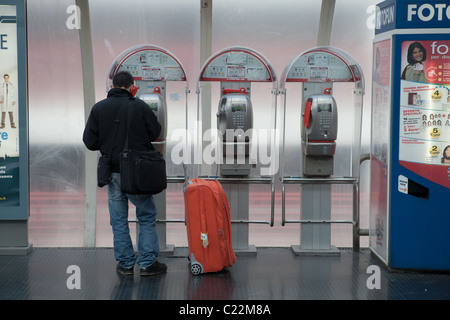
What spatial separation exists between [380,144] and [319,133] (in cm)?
57

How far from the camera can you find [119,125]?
5059mm

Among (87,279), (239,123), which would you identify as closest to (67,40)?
(239,123)

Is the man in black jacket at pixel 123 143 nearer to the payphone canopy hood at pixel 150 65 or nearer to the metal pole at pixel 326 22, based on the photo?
the payphone canopy hood at pixel 150 65

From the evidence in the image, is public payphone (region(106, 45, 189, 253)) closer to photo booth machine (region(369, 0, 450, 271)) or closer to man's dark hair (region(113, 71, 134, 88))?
man's dark hair (region(113, 71, 134, 88))

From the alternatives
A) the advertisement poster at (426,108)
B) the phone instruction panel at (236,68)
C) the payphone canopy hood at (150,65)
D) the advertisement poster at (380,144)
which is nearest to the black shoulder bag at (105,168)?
the payphone canopy hood at (150,65)

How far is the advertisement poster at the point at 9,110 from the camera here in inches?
227

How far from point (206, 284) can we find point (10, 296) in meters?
1.53

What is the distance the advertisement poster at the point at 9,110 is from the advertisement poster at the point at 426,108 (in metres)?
3.53

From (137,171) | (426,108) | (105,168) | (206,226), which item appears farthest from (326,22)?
(105,168)

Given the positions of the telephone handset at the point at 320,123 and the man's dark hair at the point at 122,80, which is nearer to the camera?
the man's dark hair at the point at 122,80

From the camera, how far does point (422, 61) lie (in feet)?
17.1

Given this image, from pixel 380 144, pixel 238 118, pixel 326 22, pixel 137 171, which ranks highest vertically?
pixel 326 22

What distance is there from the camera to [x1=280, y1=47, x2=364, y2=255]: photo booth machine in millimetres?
5801

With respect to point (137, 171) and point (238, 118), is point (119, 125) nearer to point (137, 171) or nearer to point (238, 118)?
point (137, 171)
